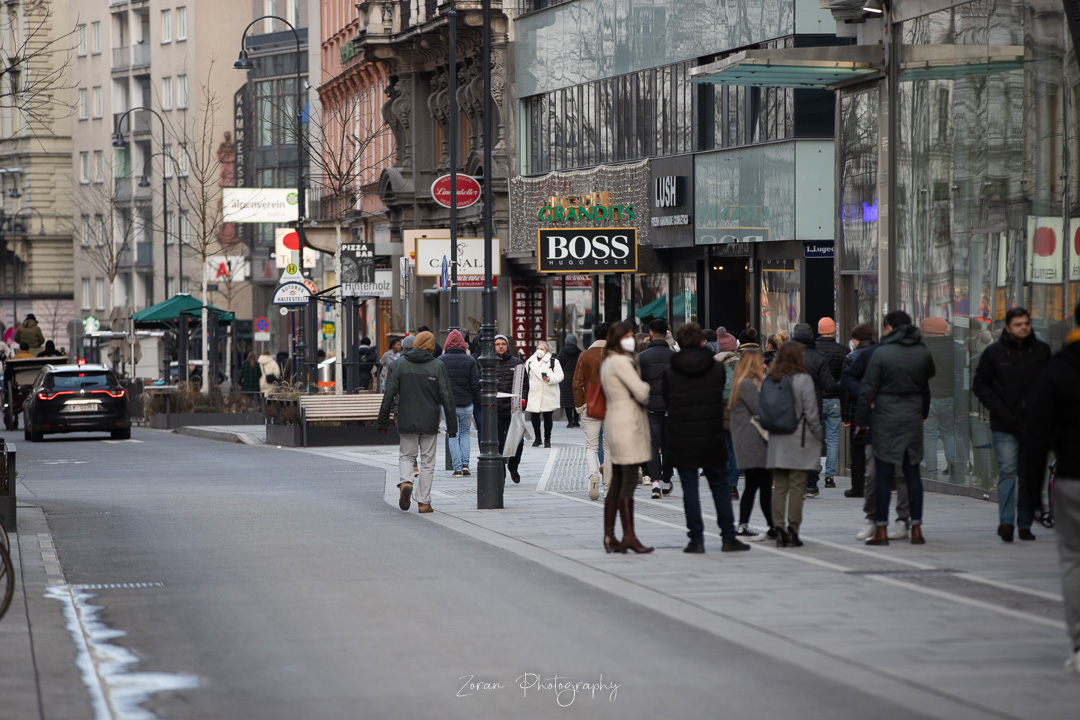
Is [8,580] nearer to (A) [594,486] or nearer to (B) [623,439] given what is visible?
(B) [623,439]

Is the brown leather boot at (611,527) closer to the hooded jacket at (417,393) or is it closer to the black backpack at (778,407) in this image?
the black backpack at (778,407)

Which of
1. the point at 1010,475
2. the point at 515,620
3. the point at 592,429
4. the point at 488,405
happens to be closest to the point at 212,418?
the point at 488,405

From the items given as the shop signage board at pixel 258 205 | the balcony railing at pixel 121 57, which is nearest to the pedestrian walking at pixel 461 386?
the shop signage board at pixel 258 205

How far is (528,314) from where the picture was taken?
4375 centimetres

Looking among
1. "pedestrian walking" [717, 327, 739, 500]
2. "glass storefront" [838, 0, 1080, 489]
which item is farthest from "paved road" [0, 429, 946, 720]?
"glass storefront" [838, 0, 1080, 489]

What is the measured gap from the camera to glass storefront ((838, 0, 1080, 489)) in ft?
54.4

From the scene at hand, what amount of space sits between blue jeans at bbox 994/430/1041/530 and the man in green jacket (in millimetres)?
5575

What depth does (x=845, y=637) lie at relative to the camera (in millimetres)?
9430

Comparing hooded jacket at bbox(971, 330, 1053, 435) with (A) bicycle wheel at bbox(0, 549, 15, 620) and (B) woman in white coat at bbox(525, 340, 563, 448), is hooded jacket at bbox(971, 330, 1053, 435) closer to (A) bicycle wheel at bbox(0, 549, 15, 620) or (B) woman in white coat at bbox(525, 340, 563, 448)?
(A) bicycle wheel at bbox(0, 549, 15, 620)

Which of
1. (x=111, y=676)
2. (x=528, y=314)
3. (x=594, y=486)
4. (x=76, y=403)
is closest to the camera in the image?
(x=111, y=676)

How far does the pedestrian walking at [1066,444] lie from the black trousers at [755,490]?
18.2ft

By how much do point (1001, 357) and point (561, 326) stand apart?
28.4 metres

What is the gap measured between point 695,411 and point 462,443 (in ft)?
32.3

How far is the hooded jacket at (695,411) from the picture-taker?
13.0m
